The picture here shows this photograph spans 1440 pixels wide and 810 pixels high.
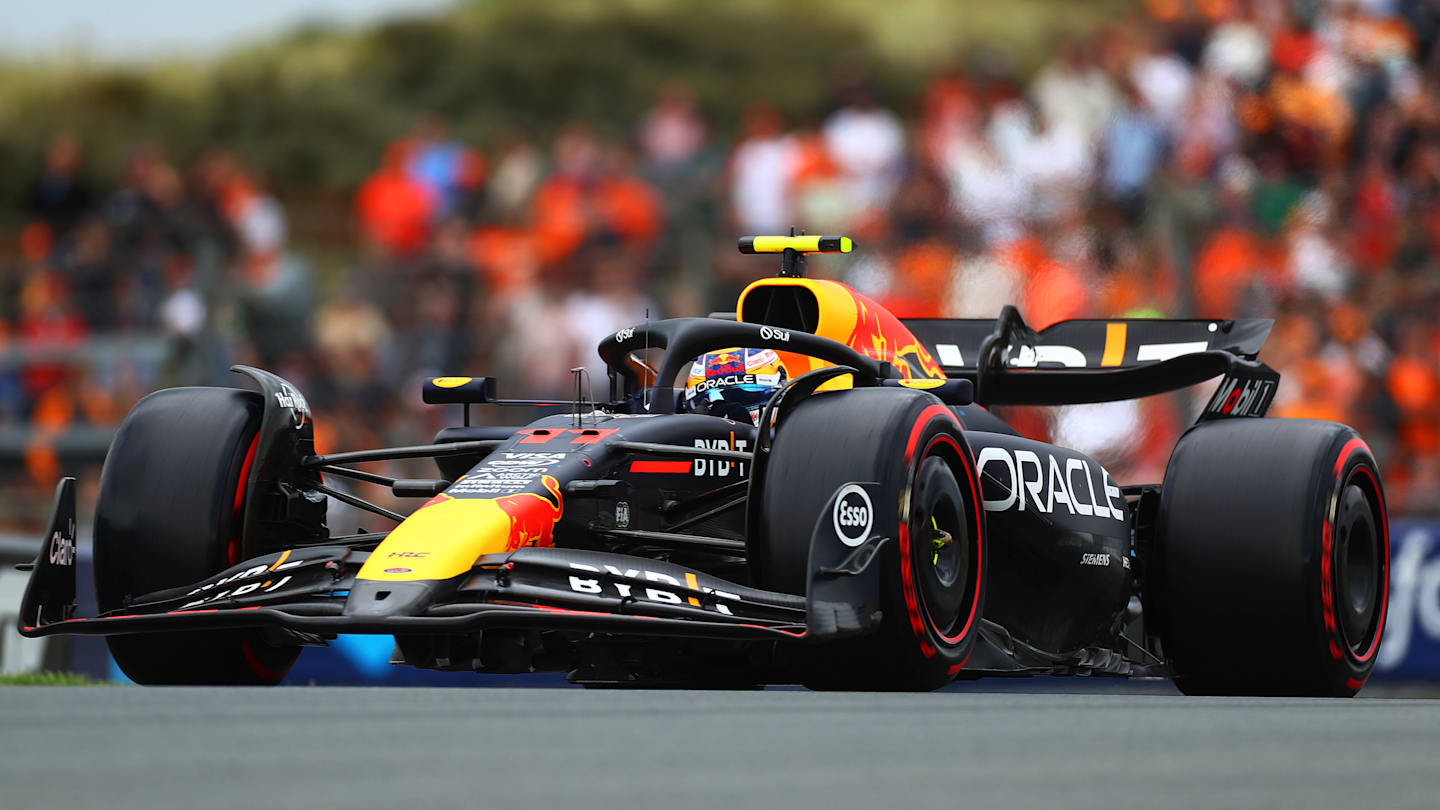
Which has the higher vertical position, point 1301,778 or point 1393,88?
point 1393,88

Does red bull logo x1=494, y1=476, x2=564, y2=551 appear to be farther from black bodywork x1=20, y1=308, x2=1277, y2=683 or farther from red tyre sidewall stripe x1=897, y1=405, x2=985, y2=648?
red tyre sidewall stripe x1=897, y1=405, x2=985, y2=648

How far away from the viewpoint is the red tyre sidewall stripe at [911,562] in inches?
236

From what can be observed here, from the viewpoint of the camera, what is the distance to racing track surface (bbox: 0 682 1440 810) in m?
3.01

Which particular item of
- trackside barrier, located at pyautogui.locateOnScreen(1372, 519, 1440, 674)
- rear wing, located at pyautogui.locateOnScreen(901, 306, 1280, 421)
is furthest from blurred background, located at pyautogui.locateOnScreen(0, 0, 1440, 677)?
rear wing, located at pyautogui.locateOnScreen(901, 306, 1280, 421)

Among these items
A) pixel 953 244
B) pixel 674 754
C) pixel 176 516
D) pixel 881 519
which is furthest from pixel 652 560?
pixel 953 244

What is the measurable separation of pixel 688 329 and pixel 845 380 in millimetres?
750

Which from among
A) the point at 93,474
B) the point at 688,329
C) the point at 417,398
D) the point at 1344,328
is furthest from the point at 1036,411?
the point at 93,474

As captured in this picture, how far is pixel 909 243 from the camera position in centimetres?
1371

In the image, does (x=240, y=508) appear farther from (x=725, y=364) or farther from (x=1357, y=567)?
(x=1357, y=567)

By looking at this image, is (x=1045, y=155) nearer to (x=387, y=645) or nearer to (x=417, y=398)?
(x=417, y=398)

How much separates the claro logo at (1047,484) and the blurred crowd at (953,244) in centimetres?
351

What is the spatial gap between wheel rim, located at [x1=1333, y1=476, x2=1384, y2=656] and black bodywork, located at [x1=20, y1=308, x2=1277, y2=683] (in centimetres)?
66

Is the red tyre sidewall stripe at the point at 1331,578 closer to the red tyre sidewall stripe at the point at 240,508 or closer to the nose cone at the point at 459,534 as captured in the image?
the nose cone at the point at 459,534

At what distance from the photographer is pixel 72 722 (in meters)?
4.04
